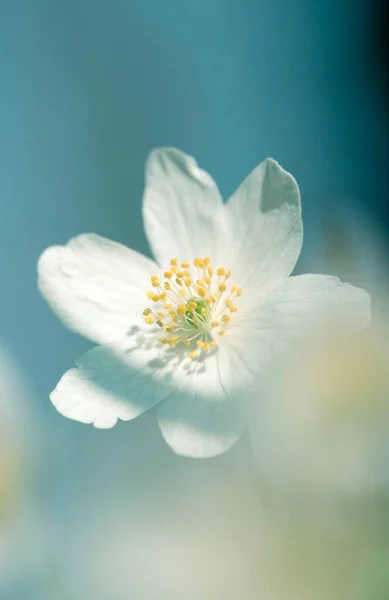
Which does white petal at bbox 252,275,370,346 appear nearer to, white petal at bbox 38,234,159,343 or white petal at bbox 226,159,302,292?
white petal at bbox 226,159,302,292

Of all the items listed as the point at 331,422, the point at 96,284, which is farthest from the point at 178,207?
the point at 331,422

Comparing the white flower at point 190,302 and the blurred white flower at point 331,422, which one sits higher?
the white flower at point 190,302

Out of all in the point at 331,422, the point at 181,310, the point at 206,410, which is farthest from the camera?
the point at 181,310

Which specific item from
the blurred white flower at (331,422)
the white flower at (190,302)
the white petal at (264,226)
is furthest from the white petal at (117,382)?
the blurred white flower at (331,422)

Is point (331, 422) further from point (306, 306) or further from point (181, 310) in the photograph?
point (181, 310)

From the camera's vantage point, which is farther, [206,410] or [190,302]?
[190,302]

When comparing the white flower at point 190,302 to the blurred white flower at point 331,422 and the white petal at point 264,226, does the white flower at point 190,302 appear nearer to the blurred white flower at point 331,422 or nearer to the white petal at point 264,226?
the white petal at point 264,226
